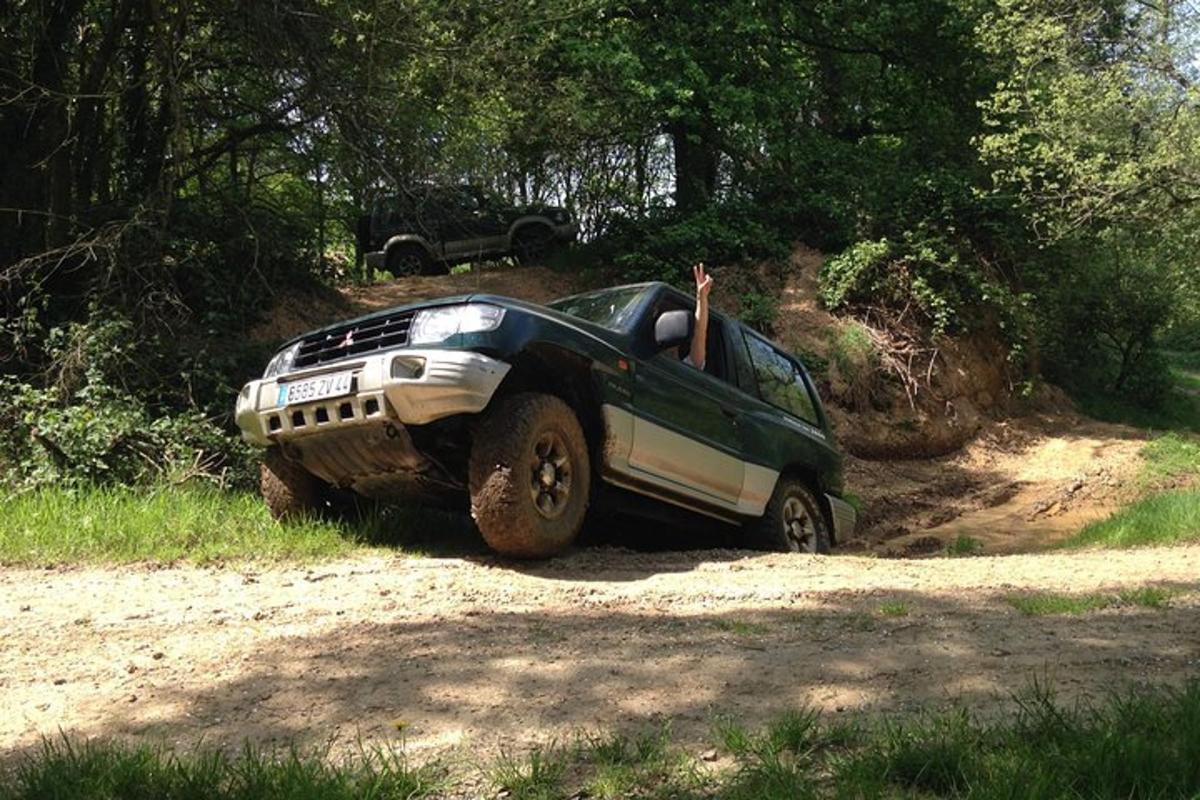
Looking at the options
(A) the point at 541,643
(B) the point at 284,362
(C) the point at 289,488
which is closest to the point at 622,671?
(A) the point at 541,643

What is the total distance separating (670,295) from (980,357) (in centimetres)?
1239

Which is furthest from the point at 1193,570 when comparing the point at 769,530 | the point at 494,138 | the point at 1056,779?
the point at 494,138

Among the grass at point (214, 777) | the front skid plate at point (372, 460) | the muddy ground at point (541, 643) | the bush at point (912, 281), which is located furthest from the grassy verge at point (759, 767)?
the bush at point (912, 281)

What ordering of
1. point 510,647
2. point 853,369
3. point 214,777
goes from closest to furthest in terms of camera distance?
1. point 214,777
2. point 510,647
3. point 853,369

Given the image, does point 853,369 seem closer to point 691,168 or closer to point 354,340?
point 691,168

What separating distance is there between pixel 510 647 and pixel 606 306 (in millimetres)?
3167

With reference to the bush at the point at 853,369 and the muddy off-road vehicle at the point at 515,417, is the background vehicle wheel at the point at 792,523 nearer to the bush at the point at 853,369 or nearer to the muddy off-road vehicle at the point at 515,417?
the muddy off-road vehicle at the point at 515,417

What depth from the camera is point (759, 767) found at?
2.52 metres

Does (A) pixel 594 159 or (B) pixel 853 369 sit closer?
(B) pixel 853 369

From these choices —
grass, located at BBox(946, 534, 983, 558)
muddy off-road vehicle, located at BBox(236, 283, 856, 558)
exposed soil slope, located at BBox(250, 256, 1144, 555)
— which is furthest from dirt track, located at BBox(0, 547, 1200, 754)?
exposed soil slope, located at BBox(250, 256, 1144, 555)

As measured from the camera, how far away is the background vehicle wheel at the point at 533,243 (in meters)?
18.8

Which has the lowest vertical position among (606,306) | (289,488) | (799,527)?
(799,527)

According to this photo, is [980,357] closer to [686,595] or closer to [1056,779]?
[686,595]

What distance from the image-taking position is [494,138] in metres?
11.9
